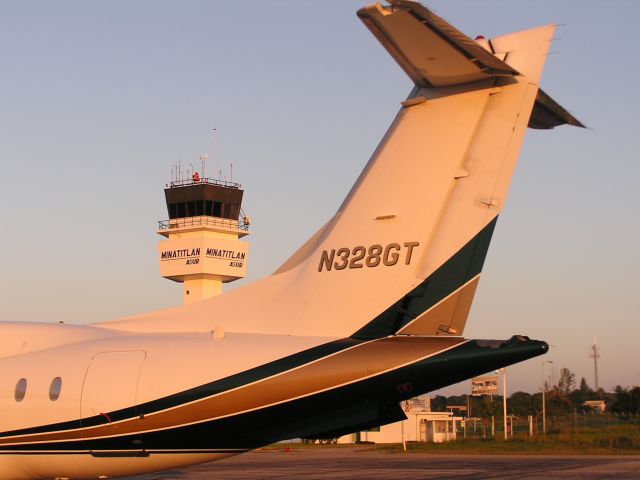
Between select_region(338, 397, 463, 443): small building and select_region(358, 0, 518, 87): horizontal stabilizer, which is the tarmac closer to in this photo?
select_region(358, 0, 518, 87): horizontal stabilizer

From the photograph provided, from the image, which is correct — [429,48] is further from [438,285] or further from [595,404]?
[595,404]

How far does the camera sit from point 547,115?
10.8 metres

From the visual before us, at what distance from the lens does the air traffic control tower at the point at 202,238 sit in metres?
45.9

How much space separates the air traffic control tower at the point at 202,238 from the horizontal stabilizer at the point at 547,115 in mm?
35760

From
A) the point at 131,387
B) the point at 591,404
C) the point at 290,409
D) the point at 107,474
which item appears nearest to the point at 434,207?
the point at 290,409

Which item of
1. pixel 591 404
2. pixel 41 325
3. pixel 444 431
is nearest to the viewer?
pixel 41 325

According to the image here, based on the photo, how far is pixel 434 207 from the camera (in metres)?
10.1

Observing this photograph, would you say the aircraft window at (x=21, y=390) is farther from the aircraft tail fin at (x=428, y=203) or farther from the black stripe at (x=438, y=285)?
the black stripe at (x=438, y=285)

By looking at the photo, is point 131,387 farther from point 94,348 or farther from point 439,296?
point 439,296

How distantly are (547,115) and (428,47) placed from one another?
239 cm

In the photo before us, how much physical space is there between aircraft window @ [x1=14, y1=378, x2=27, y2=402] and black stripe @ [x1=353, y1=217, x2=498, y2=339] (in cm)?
459

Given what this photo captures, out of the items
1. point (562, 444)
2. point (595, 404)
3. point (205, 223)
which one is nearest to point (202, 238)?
point (205, 223)

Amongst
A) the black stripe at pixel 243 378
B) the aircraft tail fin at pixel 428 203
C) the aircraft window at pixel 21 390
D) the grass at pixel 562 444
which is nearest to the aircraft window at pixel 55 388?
the aircraft window at pixel 21 390

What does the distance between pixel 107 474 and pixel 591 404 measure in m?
70.1
